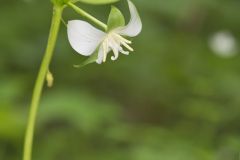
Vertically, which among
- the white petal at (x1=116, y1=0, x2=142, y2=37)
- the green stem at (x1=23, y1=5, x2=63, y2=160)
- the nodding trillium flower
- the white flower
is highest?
the white flower

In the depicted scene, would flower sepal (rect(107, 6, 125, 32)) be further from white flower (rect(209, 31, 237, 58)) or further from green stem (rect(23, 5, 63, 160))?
white flower (rect(209, 31, 237, 58))

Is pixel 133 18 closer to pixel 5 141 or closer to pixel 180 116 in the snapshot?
pixel 5 141

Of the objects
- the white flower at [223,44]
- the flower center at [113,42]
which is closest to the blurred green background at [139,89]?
the white flower at [223,44]

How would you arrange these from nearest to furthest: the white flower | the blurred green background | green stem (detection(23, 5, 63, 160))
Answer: green stem (detection(23, 5, 63, 160))
the blurred green background
the white flower

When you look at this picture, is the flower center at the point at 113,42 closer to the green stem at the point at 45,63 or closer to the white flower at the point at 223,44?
the green stem at the point at 45,63

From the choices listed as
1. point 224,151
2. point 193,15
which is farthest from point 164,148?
point 193,15

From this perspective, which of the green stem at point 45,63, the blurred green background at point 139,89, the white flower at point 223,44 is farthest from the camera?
the white flower at point 223,44

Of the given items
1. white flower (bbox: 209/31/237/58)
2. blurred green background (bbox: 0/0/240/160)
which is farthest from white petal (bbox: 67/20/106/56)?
white flower (bbox: 209/31/237/58)
